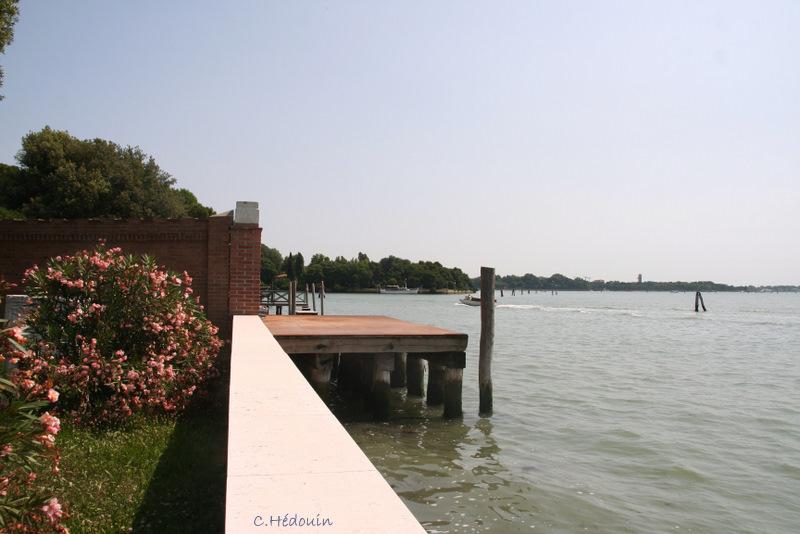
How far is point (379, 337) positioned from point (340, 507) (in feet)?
28.1

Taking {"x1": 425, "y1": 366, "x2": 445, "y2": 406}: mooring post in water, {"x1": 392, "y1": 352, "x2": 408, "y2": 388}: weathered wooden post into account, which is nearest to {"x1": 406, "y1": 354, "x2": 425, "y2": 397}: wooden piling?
{"x1": 392, "y1": 352, "x2": 408, "y2": 388}: weathered wooden post

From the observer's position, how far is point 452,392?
494 inches

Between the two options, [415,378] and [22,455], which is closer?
[22,455]

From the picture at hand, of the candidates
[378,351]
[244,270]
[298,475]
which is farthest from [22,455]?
[244,270]

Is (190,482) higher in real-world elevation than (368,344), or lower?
lower

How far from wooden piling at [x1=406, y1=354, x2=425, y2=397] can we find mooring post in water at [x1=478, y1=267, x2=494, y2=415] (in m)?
2.13

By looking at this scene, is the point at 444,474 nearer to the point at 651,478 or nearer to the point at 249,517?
the point at 651,478

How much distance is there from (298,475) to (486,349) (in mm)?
10732

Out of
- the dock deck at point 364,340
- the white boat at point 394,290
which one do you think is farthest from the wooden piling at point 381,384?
the white boat at point 394,290

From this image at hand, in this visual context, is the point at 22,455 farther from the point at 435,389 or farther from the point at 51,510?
the point at 435,389

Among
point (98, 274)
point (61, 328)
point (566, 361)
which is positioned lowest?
point (566, 361)

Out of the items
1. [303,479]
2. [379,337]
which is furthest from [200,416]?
[303,479]

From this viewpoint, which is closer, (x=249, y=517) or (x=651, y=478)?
(x=249, y=517)

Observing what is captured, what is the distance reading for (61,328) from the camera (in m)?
8.47
